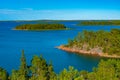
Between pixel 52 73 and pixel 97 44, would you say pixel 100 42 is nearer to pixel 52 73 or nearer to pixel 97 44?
pixel 97 44

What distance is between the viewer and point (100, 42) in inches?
2608

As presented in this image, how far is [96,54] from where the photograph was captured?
63.8 metres

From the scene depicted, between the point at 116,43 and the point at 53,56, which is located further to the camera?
the point at 116,43

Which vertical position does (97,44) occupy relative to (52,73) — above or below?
below

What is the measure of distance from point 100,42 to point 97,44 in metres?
0.77

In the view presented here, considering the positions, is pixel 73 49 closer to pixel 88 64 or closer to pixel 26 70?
pixel 88 64

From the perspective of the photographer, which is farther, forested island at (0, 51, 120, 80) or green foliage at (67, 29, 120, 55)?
green foliage at (67, 29, 120, 55)

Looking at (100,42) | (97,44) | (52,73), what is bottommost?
(97,44)

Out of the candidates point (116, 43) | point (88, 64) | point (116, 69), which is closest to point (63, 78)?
point (116, 69)

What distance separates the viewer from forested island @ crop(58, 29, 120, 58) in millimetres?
63031

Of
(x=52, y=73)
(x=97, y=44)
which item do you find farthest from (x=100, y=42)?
(x=52, y=73)

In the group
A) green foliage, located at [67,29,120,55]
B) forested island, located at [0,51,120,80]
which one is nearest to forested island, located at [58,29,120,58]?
green foliage, located at [67,29,120,55]

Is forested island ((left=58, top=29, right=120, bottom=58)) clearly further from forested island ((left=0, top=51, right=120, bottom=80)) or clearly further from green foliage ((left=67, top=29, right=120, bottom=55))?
forested island ((left=0, top=51, right=120, bottom=80))

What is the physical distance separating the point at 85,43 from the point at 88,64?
15.4 m
